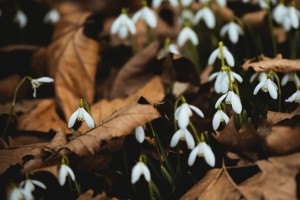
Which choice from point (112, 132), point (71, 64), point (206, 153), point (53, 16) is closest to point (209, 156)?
point (206, 153)

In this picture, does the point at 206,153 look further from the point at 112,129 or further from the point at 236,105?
the point at 112,129

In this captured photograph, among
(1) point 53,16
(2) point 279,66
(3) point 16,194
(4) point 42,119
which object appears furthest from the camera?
(1) point 53,16

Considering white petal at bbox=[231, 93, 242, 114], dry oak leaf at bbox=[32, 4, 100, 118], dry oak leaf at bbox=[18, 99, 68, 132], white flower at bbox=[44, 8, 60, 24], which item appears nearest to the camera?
white petal at bbox=[231, 93, 242, 114]

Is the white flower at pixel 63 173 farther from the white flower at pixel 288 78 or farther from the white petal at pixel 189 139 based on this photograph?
the white flower at pixel 288 78

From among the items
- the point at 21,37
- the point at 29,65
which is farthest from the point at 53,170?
the point at 21,37

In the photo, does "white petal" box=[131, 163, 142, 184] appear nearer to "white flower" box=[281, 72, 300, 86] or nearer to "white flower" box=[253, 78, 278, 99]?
"white flower" box=[253, 78, 278, 99]

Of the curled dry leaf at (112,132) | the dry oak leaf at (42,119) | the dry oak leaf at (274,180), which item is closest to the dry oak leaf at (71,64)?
the dry oak leaf at (42,119)

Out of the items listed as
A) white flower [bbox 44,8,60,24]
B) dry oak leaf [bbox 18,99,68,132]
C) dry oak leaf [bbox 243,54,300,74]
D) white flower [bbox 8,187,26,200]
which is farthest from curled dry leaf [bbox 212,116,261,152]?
white flower [bbox 44,8,60,24]

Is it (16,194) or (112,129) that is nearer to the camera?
(16,194)
